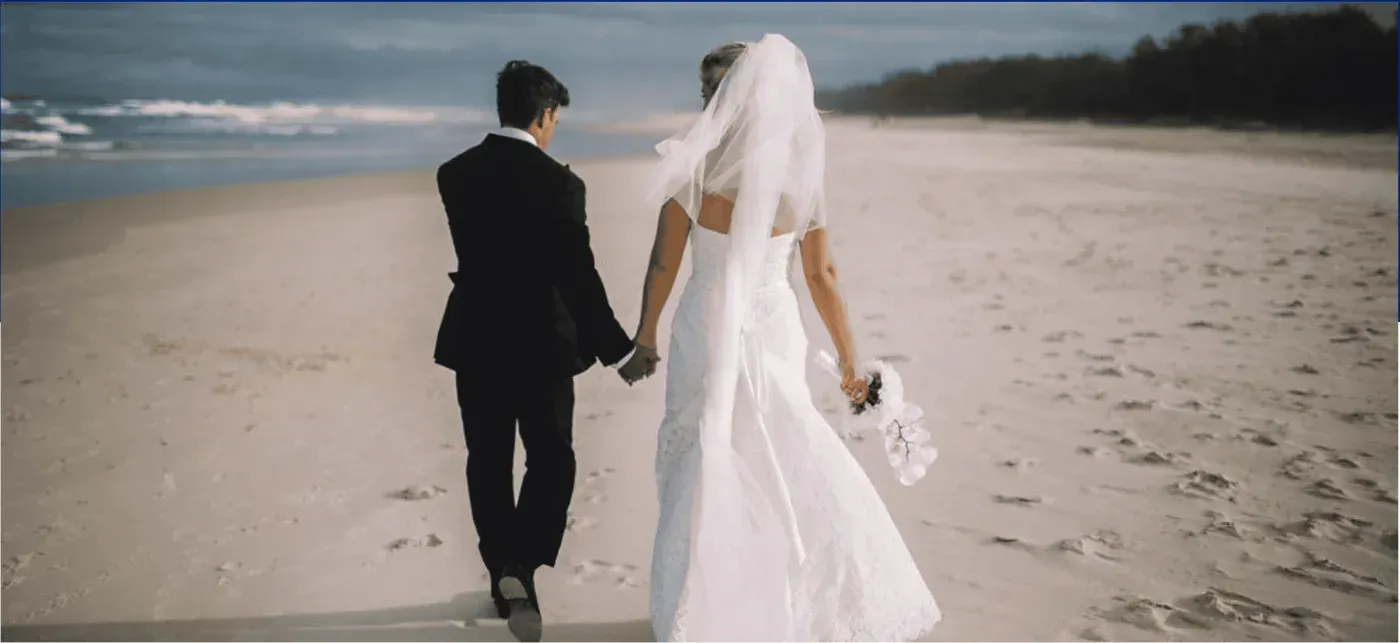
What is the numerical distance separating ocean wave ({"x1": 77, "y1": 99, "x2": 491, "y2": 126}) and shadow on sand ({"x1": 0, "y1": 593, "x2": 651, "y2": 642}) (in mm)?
19906

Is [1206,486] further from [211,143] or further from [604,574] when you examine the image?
[211,143]

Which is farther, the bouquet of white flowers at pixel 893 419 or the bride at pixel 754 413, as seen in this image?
the bouquet of white flowers at pixel 893 419

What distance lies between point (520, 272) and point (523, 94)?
0.44m

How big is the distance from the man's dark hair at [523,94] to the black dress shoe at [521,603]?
1220 millimetres

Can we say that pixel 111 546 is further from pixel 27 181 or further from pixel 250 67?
pixel 250 67

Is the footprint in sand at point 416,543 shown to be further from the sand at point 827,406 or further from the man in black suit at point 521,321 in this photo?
the man in black suit at point 521,321

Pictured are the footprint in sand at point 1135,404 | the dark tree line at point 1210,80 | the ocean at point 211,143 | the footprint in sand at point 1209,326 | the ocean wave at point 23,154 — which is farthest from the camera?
the dark tree line at point 1210,80

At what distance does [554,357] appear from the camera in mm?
2791

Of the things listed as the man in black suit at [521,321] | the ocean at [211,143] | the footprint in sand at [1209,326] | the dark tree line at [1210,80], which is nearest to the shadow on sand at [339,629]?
the man in black suit at [521,321]

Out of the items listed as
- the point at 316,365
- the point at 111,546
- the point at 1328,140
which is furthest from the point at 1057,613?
the point at 1328,140

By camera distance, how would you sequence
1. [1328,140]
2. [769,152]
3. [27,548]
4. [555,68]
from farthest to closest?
1. [555,68]
2. [1328,140]
3. [27,548]
4. [769,152]

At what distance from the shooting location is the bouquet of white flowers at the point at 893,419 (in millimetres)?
3002

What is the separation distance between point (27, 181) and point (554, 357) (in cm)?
1344

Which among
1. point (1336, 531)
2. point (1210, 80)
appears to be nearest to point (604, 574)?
point (1336, 531)
